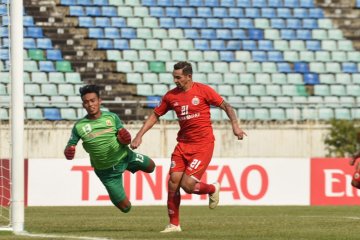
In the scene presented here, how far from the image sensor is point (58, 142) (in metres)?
→ 25.6

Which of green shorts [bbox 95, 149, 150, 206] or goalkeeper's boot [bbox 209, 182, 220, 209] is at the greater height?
green shorts [bbox 95, 149, 150, 206]

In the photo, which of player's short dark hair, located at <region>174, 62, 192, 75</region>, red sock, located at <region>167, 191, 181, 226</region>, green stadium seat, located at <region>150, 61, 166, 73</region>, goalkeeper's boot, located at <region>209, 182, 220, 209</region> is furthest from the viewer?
green stadium seat, located at <region>150, 61, 166, 73</region>

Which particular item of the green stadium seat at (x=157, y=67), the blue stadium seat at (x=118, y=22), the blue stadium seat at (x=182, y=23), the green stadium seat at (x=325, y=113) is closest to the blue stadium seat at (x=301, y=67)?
the green stadium seat at (x=325, y=113)

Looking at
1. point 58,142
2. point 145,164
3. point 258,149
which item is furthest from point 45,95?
point 145,164

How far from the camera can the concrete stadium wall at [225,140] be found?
1003 inches

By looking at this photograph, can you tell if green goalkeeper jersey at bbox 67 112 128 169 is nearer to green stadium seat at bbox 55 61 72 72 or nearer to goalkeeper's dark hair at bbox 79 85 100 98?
goalkeeper's dark hair at bbox 79 85 100 98

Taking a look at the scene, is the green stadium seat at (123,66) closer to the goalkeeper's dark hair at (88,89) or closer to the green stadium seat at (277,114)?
the green stadium seat at (277,114)

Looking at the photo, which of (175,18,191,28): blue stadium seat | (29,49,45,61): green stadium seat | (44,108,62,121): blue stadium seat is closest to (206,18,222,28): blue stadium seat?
(175,18,191,28): blue stadium seat

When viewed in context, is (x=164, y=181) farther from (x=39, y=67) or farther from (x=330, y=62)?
(x=330, y=62)

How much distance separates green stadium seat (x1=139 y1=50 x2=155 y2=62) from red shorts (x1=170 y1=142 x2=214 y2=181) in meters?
19.8

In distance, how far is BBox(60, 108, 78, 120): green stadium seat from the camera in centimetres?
2719

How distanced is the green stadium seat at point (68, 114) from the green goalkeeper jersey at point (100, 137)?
1401cm

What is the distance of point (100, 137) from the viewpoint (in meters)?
13.0

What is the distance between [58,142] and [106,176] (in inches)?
481
